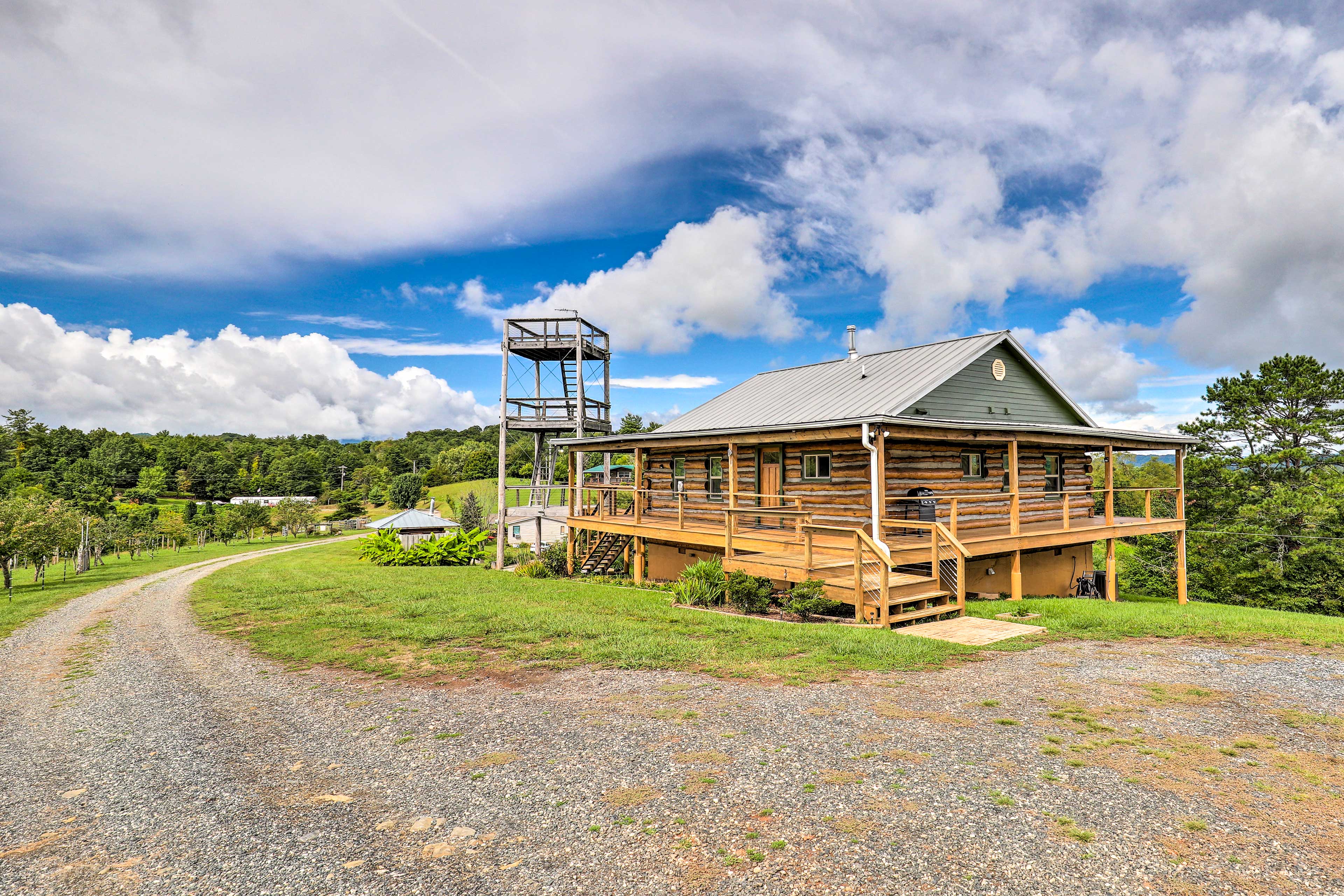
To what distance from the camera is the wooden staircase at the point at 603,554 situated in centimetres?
2216

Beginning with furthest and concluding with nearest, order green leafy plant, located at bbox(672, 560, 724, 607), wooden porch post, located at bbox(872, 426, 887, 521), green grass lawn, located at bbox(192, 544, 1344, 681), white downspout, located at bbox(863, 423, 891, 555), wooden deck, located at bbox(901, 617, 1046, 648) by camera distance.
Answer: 1. green leafy plant, located at bbox(672, 560, 724, 607)
2. wooden porch post, located at bbox(872, 426, 887, 521)
3. white downspout, located at bbox(863, 423, 891, 555)
4. wooden deck, located at bbox(901, 617, 1046, 648)
5. green grass lawn, located at bbox(192, 544, 1344, 681)

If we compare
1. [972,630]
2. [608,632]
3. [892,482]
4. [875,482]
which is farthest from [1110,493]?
[608,632]

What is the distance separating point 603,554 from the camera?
22.1 metres

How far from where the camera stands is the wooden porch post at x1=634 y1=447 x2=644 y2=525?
1848 cm

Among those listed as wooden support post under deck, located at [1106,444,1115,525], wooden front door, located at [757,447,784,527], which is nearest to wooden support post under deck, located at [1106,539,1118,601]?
wooden support post under deck, located at [1106,444,1115,525]

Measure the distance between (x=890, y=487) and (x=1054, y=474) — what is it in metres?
7.86

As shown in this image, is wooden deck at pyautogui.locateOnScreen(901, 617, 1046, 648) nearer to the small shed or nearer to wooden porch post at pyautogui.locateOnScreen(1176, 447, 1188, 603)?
wooden porch post at pyautogui.locateOnScreen(1176, 447, 1188, 603)

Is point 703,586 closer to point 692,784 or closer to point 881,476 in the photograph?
point 881,476

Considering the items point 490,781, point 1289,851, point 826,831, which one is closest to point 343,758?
point 490,781

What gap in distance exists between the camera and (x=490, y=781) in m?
5.48

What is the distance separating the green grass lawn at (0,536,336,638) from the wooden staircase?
14105 mm

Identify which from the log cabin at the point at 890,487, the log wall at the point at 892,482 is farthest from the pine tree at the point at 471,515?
the log wall at the point at 892,482

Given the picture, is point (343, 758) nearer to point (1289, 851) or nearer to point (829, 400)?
point (1289, 851)

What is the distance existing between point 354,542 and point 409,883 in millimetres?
48948
